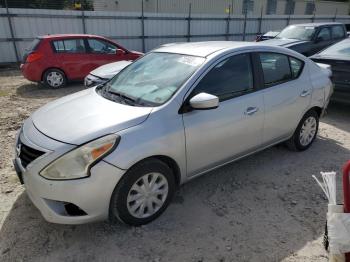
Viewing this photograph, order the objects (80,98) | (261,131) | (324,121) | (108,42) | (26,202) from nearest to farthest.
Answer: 1. (26,202)
2. (80,98)
3. (261,131)
4. (324,121)
5. (108,42)

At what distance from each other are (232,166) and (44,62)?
651 cm

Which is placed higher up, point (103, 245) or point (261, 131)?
point (261, 131)

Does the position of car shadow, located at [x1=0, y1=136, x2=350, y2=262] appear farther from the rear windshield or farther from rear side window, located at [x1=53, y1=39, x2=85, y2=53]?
rear side window, located at [x1=53, y1=39, x2=85, y2=53]

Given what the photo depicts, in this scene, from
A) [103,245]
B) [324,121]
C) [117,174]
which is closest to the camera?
[117,174]

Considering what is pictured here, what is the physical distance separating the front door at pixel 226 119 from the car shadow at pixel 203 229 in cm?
41

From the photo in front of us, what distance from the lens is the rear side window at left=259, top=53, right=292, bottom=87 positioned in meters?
3.84

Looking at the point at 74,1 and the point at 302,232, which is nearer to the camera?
the point at 302,232

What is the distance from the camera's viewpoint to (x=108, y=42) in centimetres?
959

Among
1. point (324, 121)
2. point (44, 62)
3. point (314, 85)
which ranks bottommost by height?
point (324, 121)

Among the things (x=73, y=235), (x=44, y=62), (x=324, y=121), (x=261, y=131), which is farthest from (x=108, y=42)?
(x=73, y=235)

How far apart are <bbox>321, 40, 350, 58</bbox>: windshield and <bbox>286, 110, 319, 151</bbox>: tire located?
253 centimetres

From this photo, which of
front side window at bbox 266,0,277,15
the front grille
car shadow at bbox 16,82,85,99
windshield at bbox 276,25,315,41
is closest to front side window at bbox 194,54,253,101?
the front grille

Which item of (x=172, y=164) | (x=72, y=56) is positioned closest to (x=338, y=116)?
(x=172, y=164)

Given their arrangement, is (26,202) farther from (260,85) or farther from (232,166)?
(260,85)
